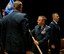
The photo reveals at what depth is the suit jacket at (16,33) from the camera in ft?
18.2

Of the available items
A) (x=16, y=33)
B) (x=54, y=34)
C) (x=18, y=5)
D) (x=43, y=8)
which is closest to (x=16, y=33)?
(x=16, y=33)

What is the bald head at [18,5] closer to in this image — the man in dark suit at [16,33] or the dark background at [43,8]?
the man in dark suit at [16,33]

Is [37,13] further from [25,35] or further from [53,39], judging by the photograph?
[25,35]

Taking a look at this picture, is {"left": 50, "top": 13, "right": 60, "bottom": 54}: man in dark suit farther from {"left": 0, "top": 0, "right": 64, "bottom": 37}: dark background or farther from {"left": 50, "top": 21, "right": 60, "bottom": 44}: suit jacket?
{"left": 0, "top": 0, "right": 64, "bottom": 37}: dark background

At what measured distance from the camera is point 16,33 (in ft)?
18.4

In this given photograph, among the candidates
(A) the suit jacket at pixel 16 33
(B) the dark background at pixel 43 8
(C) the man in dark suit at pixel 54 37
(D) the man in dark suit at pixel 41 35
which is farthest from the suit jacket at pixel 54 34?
(B) the dark background at pixel 43 8

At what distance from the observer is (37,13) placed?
464 inches

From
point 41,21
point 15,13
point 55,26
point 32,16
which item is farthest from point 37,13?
point 15,13

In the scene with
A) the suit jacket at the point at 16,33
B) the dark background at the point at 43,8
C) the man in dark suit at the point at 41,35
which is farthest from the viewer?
the dark background at the point at 43,8

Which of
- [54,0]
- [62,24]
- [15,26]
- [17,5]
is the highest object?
[17,5]

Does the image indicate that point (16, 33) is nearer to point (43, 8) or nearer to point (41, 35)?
point (41, 35)

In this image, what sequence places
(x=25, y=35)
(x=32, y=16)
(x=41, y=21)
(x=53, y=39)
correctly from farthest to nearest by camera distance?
(x=32, y=16) < (x=53, y=39) < (x=41, y=21) < (x=25, y=35)

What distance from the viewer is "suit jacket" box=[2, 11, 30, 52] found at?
5562mm

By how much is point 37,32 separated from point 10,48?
2083mm
